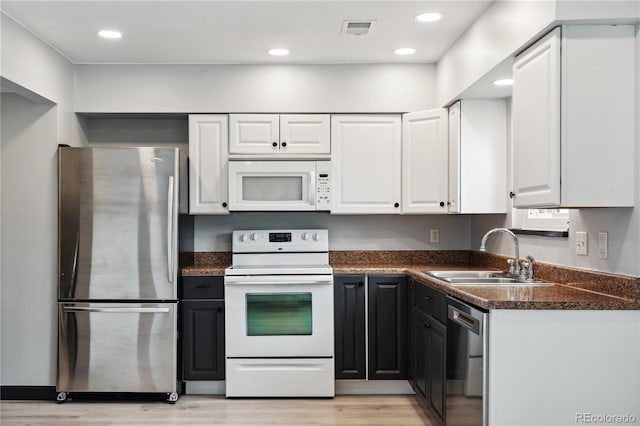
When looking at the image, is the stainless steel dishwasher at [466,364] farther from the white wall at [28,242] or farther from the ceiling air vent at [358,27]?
the white wall at [28,242]

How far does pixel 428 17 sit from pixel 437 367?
1935mm

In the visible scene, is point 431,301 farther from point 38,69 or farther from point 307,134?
point 38,69

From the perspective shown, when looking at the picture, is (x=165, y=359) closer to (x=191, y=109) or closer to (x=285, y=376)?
(x=285, y=376)

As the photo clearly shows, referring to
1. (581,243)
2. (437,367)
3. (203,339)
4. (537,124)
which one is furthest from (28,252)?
(581,243)

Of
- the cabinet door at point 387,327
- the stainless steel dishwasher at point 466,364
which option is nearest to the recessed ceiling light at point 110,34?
the cabinet door at point 387,327

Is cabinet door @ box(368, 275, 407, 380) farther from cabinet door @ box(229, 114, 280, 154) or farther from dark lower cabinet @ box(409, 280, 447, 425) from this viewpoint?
cabinet door @ box(229, 114, 280, 154)

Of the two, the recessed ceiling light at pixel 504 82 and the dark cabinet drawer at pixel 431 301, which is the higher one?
the recessed ceiling light at pixel 504 82

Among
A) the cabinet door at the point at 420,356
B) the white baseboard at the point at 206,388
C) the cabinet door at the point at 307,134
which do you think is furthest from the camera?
the cabinet door at the point at 307,134

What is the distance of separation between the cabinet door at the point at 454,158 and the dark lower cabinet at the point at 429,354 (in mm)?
605

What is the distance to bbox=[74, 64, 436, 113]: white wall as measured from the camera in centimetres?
426

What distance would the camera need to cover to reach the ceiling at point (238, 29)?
3.15m

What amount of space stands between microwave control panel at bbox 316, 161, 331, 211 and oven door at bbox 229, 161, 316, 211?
0.03 m

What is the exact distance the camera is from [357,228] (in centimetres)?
467

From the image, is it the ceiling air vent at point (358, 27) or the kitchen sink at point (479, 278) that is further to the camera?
the ceiling air vent at point (358, 27)
